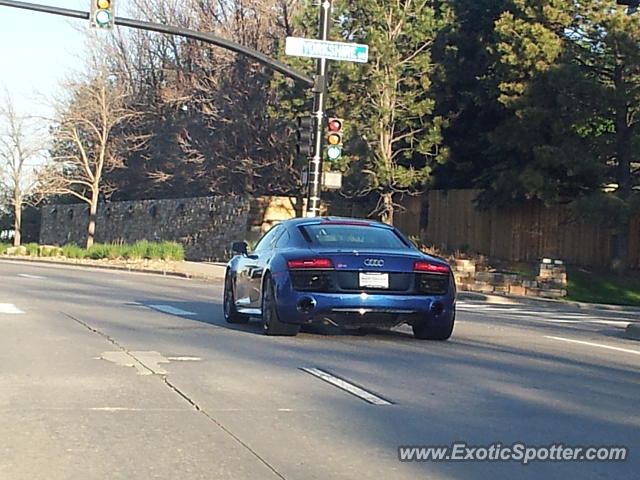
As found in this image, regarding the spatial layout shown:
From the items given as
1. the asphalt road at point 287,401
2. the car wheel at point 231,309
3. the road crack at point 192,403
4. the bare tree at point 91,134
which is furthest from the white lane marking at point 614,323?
the bare tree at point 91,134

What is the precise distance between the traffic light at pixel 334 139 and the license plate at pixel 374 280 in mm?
12035

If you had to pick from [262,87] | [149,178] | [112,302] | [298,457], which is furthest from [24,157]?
[298,457]

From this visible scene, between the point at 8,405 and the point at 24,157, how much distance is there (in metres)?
48.7

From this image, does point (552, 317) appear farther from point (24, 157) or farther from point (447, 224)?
point (24, 157)

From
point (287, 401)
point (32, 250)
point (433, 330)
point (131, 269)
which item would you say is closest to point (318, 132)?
point (433, 330)

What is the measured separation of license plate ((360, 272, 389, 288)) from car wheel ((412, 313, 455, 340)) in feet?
2.87

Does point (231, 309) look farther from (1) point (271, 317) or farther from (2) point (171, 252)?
(2) point (171, 252)

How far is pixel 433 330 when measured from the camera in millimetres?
12836

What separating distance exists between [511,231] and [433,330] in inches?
958

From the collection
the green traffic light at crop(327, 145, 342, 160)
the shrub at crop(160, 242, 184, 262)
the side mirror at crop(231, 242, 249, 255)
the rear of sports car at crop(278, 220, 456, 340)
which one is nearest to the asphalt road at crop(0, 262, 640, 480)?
the rear of sports car at crop(278, 220, 456, 340)

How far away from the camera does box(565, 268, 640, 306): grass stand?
1196 inches

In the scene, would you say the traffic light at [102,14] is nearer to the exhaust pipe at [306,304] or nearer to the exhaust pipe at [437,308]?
the exhaust pipe at [306,304]

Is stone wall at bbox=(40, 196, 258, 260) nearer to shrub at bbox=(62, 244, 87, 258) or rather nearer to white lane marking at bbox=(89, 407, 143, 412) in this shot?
shrub at bbox=(62, 244, 87, 258)

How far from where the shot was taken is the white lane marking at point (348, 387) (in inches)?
Answer: 341
